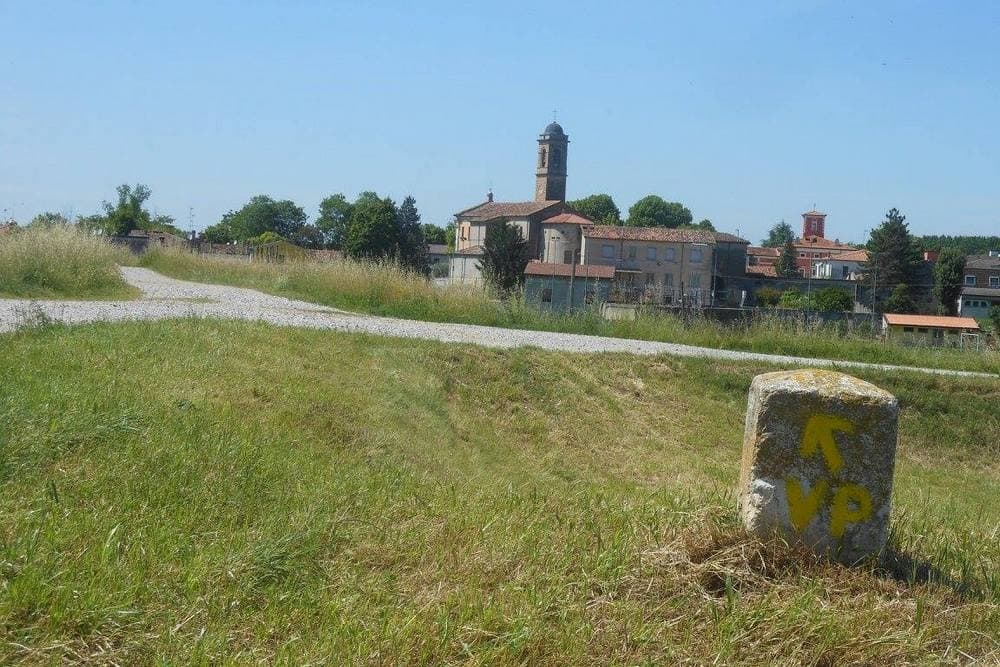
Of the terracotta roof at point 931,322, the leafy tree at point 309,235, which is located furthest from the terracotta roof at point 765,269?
the leafy tree at point 309,235

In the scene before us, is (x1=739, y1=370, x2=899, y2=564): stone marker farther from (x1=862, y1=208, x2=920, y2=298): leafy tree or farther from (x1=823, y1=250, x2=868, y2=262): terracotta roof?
(x1=823, y1=250, x2=868, y2=262): terracotta roof

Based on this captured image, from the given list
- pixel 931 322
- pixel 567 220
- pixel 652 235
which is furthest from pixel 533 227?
pixel 931 322

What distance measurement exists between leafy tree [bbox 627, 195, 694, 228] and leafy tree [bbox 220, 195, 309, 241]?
1595 inches

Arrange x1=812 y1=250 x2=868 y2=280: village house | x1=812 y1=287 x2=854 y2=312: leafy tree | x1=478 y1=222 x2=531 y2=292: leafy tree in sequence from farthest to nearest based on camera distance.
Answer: x1=812 y1=250 x2=868 y2=280: village house
x1=478 y1=222 x2=531 y2=292: leafy tree
x1=812 y1=287 x2=854 y2=312: leafy tree

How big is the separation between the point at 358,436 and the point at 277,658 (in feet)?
16.0

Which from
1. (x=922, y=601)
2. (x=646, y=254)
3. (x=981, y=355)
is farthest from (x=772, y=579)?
(x=646, y=254)

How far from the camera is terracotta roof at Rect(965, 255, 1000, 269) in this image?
88875 millimetres

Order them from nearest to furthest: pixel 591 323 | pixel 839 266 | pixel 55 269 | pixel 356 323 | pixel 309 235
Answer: pixel 356 323
pixel 55 269
pixel 591 323
pixel 839 266
pixel 309 235

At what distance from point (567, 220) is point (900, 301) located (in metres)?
30.1

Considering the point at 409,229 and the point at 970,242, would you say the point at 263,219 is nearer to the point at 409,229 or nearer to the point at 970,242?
the point at 409,229

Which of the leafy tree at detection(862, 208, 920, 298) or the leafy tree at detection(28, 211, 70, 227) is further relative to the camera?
the leafy tree at detection(862, 208, 920, 298)

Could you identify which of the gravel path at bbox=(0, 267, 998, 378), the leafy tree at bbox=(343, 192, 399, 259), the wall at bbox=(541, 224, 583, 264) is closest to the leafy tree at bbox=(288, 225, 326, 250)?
the wall at bbox=(541, 224, 583, 264)

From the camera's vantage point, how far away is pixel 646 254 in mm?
82250

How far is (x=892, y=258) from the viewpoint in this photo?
233 ft
